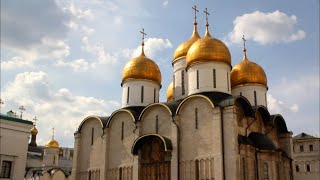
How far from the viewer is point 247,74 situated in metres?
24.4

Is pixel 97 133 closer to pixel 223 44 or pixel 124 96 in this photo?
pixel 124 96

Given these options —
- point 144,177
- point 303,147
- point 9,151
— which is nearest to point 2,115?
point 9,151

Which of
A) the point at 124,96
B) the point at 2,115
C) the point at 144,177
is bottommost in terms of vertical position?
the point at 144,177

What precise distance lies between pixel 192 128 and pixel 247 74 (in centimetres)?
615

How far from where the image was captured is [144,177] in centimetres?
2162

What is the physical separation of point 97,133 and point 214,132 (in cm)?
921

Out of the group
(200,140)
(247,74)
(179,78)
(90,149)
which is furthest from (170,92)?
(200,140)

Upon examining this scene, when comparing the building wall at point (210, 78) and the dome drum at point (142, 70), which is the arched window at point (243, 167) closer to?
the building wall at point (210, 78)

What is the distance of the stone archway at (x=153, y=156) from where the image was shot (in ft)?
67.8

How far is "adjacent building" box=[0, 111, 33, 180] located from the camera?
15.3 meters

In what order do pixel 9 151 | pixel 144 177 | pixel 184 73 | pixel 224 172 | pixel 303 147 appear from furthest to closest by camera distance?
pixel 303 147, pixel 184 73, pixel 144 177, pixel 224 172, pixel 9 151

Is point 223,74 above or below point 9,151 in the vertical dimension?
above

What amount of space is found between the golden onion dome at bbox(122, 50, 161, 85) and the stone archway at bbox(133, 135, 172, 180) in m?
5.67

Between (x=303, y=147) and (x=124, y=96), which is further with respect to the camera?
(x=303, y=147)
